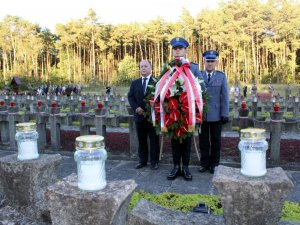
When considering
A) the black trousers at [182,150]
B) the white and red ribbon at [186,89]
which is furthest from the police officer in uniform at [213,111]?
the white and red ribbon at [186,89]

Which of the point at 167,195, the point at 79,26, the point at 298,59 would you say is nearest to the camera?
the point at 167,195

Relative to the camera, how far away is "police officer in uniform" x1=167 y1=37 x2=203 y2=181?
398 centimetres

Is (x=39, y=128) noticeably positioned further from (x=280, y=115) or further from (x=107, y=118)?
(x=280, y=115)

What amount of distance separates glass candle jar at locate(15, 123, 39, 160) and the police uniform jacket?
2.57 metres

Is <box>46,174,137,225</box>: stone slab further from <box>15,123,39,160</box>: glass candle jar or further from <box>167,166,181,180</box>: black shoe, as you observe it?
<box>167,166,181,180</box>: black shoe

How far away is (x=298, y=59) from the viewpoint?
161 ft

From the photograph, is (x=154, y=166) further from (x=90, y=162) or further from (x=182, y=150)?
(x=90, y=162)

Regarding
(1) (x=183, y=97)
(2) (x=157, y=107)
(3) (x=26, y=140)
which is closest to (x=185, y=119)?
(1) (x=183, y=97)

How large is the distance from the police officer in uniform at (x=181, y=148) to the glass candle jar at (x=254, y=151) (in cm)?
234

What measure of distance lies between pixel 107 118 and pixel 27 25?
5281cm

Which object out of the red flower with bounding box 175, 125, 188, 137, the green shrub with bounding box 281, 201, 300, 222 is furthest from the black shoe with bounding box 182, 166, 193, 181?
the green shrub with bounding box 281, 201, 300, 222

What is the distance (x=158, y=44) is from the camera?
5409 cm

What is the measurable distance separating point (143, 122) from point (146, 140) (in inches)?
11.6

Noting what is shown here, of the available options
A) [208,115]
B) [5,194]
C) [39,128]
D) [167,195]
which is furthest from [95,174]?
[39,128]
